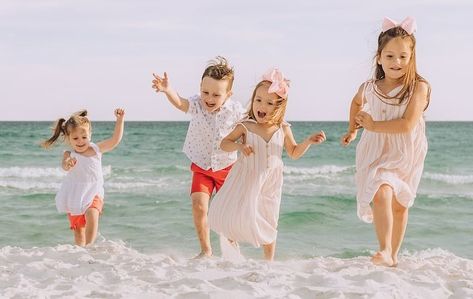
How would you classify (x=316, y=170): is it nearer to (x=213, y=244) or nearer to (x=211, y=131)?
(x=213, y=244)

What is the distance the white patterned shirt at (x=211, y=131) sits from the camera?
18.9 ft

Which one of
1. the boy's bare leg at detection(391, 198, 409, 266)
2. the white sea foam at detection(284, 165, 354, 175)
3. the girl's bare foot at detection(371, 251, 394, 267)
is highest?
the boy's bare leg at detection(391, 198, 409, 266)

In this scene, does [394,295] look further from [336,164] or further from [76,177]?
[336,164]

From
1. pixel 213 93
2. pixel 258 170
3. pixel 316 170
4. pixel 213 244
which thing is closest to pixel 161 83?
pixel 213 93

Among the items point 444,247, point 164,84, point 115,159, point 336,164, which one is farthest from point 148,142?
point 164,84

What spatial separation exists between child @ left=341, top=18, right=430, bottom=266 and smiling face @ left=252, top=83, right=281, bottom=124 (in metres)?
0.56

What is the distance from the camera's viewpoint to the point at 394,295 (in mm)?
4383

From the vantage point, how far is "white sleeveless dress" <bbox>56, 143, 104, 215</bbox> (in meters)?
6.05

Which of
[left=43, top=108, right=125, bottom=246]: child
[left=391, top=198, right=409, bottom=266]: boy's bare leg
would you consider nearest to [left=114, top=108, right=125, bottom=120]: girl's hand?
[left=43, top=108, right=125, bottom=246]: child

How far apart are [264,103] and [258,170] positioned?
491mm

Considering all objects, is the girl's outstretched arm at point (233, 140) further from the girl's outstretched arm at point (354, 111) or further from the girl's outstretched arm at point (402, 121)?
the girl's outstretched arm at point (402, 121)

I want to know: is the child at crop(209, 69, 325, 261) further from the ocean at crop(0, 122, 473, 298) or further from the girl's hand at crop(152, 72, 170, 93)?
the girl's hand at crop(152, 72, 170, 93)

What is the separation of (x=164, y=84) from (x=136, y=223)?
435 centimetres

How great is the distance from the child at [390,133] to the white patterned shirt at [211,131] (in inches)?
39.3
